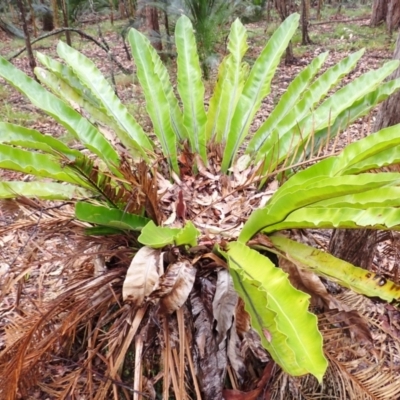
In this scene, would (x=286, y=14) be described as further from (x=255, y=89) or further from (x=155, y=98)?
(x=155, y=98)

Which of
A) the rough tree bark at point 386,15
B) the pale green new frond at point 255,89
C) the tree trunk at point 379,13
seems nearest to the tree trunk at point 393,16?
the rough tree bark at point 386,15

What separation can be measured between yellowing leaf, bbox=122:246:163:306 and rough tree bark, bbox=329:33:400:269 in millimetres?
863

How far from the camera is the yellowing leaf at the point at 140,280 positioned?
48.8 inches

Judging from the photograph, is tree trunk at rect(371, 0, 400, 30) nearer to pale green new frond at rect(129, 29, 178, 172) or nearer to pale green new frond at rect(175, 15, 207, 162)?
pale green new frond at rect(175, 15, 207, 162)

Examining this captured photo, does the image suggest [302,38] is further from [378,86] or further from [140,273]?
[140,273]

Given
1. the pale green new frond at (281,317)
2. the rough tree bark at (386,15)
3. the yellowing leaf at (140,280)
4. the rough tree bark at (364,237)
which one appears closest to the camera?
the pale green new frond at (281,317)

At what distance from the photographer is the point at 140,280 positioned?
1.25m

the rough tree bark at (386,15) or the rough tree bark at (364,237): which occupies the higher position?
the rough tree bark at (386,15)

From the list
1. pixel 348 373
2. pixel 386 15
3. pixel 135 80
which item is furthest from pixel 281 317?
pixel 386 15

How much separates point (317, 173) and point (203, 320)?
1.90 feet

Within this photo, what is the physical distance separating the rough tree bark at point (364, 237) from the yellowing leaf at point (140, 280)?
0.86 m

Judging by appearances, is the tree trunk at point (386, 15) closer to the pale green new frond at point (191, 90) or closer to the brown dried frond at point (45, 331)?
the pale green new frond at point (191, 90)

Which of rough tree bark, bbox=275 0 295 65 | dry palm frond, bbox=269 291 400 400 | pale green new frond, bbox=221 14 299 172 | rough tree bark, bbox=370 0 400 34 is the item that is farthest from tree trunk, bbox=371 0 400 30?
dry palm frond, bbox=269 291 400 400

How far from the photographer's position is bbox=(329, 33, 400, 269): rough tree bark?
171 cm
